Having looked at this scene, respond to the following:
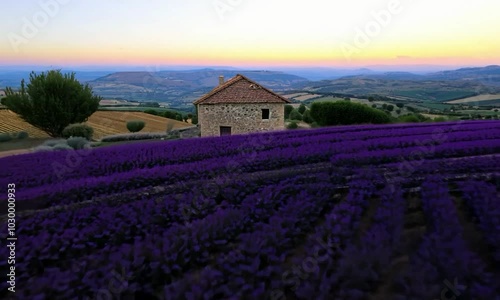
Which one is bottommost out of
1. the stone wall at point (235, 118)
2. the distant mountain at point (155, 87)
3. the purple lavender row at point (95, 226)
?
the distant mountain at point (155, 87)

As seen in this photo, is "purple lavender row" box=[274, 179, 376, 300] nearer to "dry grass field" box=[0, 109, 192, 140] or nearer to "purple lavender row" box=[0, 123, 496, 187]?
"purple lavender row" box=[0, 123, 496, 187]

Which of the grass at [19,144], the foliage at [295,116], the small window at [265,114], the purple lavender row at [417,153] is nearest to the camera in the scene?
the purple lavender row at [417,153]

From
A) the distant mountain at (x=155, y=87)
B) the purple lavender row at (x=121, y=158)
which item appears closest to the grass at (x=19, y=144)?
the purple lavender row at (x=121, y=158)

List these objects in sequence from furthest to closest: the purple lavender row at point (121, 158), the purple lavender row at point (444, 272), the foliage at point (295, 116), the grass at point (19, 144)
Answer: the foliage at point (295, 116)
the grass at point (19, 144)
the purple lavender row at point (121, 158)
the purple lavender row at point (444, 272)

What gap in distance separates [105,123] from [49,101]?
65.2 feet

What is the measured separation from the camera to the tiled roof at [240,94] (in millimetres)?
24078

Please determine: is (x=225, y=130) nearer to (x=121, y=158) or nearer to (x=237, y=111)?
(x=237, y=111)

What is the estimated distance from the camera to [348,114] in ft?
101

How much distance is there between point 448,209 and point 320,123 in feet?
93.5

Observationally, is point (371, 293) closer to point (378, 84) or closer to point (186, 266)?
point (186, 266)

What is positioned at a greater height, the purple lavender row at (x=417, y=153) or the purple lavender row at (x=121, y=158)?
the purple lavender row at (x=417, y=153)

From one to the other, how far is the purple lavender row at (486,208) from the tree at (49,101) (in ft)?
90.3

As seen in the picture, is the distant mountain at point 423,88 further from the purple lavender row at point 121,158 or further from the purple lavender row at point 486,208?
the purple lavender row at point 486,208

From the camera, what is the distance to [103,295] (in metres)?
2.94
